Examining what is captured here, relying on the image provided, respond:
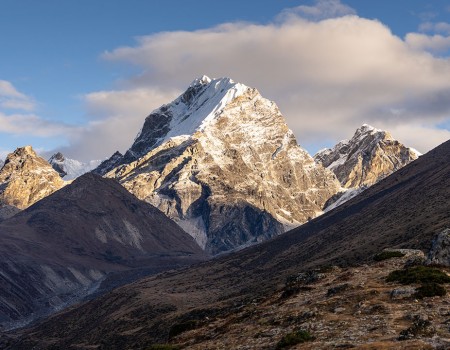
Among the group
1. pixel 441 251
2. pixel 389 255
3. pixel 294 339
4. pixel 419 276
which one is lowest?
pixel 294 339

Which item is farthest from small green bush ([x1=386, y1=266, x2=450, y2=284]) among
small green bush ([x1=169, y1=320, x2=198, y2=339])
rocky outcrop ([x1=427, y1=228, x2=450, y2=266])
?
small green bush ([x1=169, y1=320, x2=198, y2=339])

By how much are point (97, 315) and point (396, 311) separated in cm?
16521

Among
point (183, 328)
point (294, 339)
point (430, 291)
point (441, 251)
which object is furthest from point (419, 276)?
point (183, 328)

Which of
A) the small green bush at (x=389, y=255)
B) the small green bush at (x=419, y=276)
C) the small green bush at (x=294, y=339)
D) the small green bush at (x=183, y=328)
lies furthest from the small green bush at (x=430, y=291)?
the small green bush at (x=183, y=328)

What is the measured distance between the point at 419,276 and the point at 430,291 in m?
4.36

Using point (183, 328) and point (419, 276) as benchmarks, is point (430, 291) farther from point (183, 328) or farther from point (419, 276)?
point (183, 328)

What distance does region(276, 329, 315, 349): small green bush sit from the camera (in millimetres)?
38031

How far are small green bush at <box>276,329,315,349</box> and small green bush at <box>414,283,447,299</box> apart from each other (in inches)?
352

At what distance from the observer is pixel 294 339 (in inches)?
1503

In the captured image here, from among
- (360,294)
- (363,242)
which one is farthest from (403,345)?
(363,242)

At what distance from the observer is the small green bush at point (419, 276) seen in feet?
152

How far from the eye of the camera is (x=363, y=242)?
611ft

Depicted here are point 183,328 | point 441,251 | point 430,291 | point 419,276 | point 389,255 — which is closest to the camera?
point 430,291

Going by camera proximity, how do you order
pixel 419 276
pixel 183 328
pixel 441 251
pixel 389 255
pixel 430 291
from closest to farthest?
pixel 430 291 → pixel 419 276 → pixel 441 251 → pixel 183 328 → pixel 389 255
